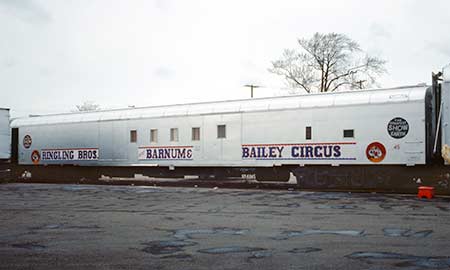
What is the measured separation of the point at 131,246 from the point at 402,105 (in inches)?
508

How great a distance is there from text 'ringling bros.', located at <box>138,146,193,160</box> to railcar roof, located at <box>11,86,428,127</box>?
4.67ft

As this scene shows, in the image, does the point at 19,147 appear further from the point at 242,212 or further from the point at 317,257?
the point at 317,257

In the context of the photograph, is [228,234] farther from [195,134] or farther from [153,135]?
[153,135]

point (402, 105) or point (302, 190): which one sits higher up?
point (402, 105)

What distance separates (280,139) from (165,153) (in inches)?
215

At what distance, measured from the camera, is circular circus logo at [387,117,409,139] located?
18.2 metres

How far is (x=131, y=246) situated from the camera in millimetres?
8047

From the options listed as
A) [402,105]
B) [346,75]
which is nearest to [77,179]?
[402,105]

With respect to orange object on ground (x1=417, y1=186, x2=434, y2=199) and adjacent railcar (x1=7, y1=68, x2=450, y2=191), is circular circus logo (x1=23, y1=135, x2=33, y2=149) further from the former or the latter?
orange object on ground (x1=417, y1=186, x2=434, y2=199)

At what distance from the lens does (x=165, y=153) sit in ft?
76.4

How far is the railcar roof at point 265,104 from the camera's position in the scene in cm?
1867

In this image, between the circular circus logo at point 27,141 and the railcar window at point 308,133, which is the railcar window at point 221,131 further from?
the circular circus logo at point 27,141

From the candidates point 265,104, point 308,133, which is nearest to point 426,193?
point 308,133

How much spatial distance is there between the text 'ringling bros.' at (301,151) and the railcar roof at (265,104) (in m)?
1.44
